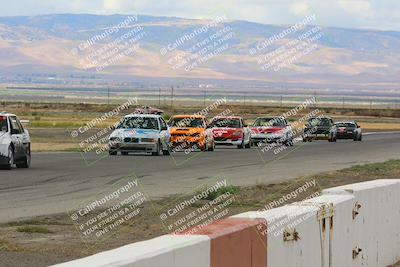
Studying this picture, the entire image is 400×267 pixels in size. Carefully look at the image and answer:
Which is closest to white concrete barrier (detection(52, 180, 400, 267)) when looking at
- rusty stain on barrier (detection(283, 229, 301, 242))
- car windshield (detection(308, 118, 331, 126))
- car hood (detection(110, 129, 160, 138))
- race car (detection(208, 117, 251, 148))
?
rusty stain on barrier (detection(283, 229, 301, 242))

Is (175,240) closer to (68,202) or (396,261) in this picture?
(396,261)

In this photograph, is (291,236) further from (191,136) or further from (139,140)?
(191,136)

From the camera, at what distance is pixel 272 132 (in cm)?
5362

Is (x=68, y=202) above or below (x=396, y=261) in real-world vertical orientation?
below

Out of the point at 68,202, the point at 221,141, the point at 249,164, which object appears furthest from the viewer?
the point at 221,141

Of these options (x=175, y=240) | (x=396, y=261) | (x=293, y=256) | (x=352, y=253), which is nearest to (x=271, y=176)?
(x=396, y=261)

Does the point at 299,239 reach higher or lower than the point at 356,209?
higher

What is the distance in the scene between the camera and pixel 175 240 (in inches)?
285

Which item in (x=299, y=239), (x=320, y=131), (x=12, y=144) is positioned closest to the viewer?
(x=299, y=239)

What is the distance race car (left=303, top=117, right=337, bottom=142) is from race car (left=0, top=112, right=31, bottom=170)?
106ft

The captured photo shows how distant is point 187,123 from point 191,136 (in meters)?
1.42

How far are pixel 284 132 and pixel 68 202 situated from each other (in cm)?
3363

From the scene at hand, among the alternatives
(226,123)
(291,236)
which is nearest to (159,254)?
(291,236)

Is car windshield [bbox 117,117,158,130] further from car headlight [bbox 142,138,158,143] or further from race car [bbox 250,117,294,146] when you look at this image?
race car [bbox 250,117,294,146]
